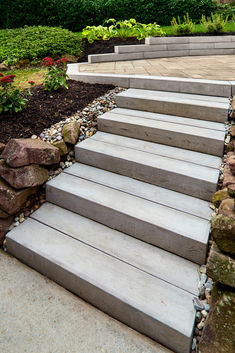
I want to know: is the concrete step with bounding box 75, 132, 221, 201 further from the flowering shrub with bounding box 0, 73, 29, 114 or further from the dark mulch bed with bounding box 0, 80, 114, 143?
the flowering shrub with bounding box 0, 73, 29, 114

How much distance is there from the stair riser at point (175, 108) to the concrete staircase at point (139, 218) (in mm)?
11

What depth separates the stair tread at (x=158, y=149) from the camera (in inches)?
95.6

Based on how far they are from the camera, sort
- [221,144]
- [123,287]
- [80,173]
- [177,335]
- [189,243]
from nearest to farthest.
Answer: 1. [177,335]
2. [123,287]
3. [189,243]
4. [221,144]
5. [80,173]

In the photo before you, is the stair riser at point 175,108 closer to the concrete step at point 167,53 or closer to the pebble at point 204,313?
the pebble at point 204,313

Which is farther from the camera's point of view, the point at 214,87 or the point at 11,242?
the point at 214,87

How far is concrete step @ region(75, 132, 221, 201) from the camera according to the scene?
2.22 m

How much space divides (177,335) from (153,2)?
897cm

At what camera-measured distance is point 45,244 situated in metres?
2.08

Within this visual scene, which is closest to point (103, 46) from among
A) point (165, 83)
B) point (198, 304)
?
point (165, 83)

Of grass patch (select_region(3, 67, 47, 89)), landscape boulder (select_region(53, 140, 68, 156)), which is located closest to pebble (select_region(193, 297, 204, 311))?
landscape boulder (select_region(53, 140, 68, 156))

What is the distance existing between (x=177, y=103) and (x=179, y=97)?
256mm

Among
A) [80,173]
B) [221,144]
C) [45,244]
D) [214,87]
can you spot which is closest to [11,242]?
[45,244]

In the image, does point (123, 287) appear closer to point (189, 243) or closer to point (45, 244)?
point (189, 243)

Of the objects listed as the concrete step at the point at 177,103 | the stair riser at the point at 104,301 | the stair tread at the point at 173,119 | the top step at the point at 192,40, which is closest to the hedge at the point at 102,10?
the top step at the point at 192,40
